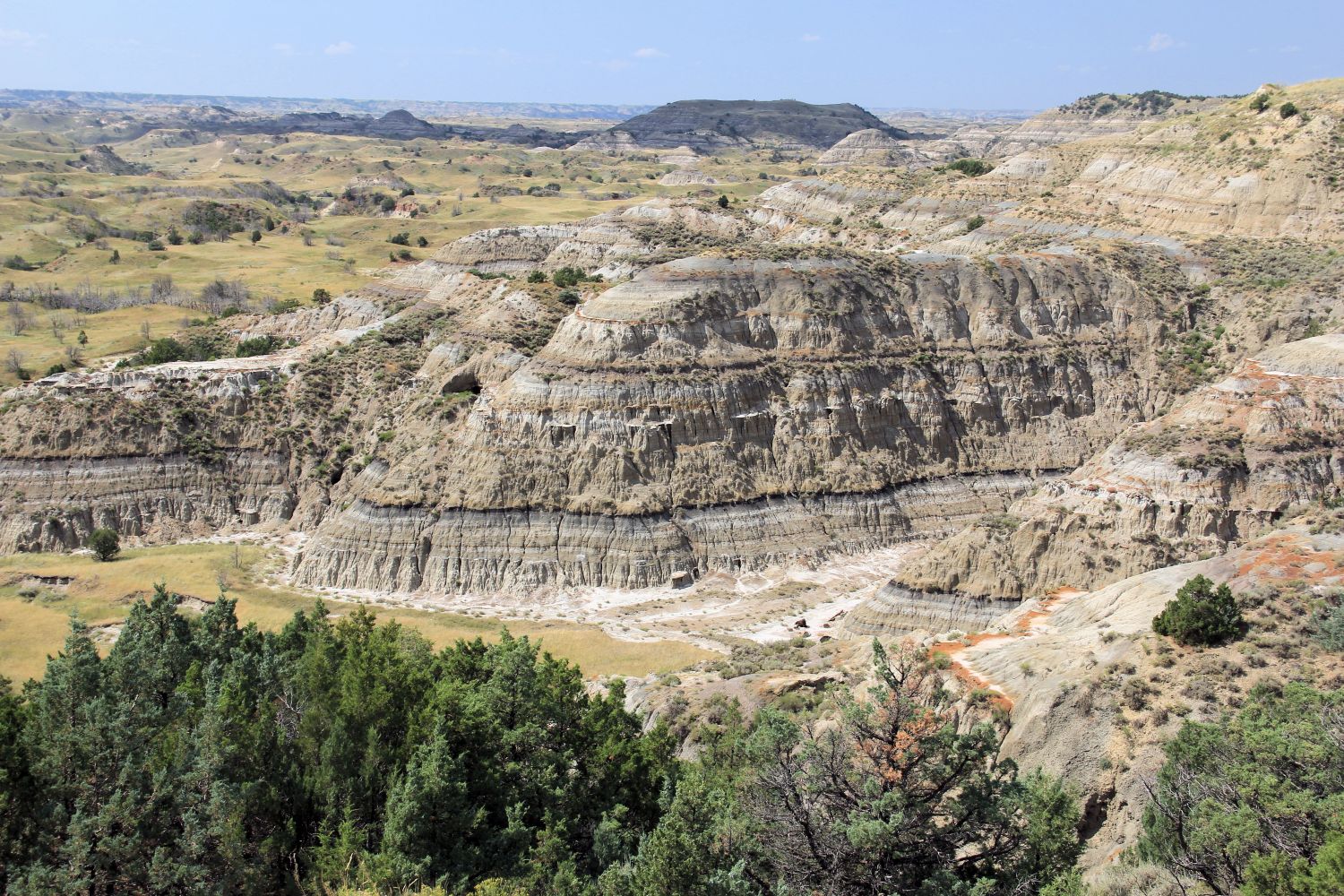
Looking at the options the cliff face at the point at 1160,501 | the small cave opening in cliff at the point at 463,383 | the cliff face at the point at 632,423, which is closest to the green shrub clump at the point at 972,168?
the cliff face at the point at 632,423

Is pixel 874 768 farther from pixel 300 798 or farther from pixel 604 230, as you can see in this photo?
pixel 604 230

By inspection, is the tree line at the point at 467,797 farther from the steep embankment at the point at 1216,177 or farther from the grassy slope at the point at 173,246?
the steep embankment at the point at 1216,177

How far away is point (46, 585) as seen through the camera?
51750 millimetres

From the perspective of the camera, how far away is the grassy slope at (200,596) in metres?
43.5

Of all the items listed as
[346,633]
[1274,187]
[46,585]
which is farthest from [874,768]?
[1274,187]

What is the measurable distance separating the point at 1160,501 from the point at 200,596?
47.4 m

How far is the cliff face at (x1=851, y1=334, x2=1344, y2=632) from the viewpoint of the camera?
42094 mm

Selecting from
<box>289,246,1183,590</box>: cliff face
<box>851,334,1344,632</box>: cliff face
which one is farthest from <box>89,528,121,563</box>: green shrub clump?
<box>851,334,1344,632</box>: cliff face

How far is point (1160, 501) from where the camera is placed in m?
45.0

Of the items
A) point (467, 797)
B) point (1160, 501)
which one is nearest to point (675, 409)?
point (1160, 501)

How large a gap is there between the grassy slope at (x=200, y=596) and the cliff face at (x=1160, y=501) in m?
11.5

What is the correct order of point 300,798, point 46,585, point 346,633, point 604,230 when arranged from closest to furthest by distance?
1. point 300,798
2. point 346,633
3. point 46,585
4. point 604,230

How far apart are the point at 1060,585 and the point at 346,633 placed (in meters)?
28.4

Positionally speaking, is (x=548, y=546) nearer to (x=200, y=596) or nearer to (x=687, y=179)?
(x=200, y=596)
